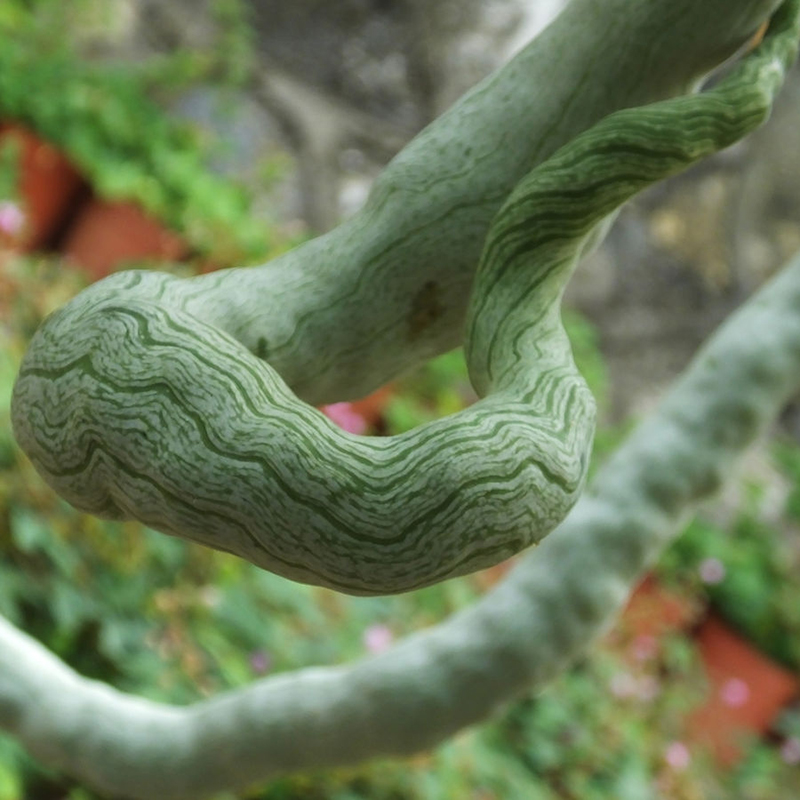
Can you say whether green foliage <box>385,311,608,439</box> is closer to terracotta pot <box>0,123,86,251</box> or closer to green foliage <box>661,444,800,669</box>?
green foliage <box>661,444,800,669</box>

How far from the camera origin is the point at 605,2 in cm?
29

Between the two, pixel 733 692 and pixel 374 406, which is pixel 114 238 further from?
pixel 733 692

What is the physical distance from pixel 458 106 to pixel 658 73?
0.19 feet

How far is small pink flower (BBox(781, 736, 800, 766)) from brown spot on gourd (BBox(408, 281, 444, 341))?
165 cm

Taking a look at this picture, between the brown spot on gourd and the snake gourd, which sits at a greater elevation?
the brown spot on gourd

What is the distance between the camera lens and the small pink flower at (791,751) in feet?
5.61

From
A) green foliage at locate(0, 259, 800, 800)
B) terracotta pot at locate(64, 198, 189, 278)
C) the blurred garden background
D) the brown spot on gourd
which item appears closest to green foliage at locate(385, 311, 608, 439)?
the blurred garden background

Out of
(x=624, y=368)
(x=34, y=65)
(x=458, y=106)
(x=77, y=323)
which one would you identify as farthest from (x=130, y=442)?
(x=624, y=368)

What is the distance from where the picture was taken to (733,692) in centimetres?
166

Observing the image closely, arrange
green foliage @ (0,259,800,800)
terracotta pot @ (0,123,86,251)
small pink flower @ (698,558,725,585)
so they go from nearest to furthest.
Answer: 1. green foliage @ (0,259,800,800)
2. terracotta pot @ (0,123,86,251)
3. small pink flower @ (698,558,725,585)

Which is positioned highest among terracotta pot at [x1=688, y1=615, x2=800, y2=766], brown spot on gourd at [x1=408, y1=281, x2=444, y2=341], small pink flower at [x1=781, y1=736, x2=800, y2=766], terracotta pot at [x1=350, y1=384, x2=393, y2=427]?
terracotta pot at [x1=350, y1=384, x2=393, y2=427]

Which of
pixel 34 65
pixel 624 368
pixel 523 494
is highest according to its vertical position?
pixel 34 65

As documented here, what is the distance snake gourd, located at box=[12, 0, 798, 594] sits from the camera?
8.5 inches

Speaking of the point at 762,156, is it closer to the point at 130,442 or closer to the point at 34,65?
the point at 34,65
